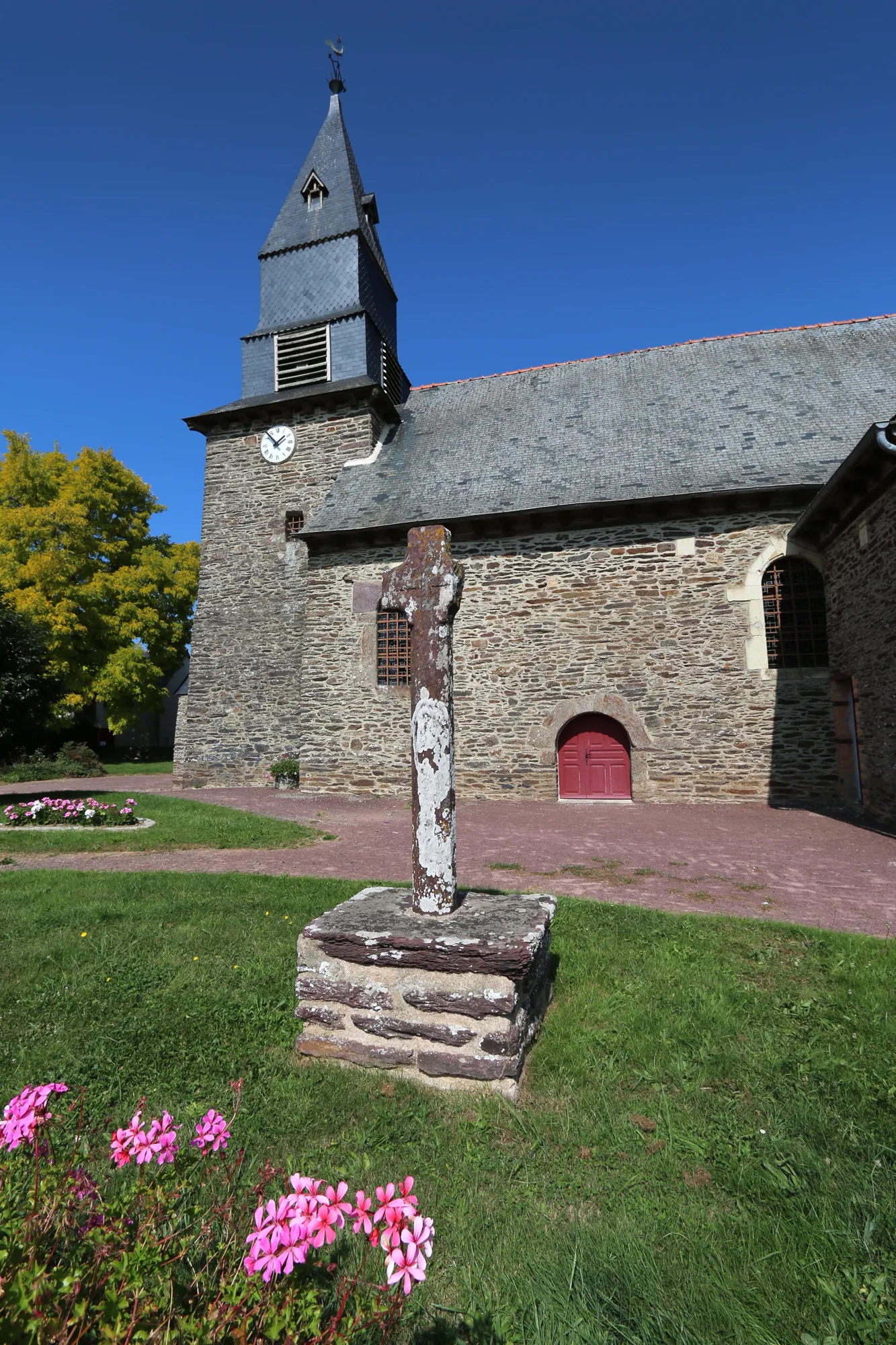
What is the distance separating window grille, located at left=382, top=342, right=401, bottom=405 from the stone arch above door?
31.7ft

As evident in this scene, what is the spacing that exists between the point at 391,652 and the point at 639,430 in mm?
7057

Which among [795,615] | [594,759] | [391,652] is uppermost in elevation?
[795,615]

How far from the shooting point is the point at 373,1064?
2.96 meters

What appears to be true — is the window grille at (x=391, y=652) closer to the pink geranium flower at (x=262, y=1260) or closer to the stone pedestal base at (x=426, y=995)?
the stone pedestal base at (x=426, y=995)

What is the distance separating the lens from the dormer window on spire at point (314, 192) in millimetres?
17594

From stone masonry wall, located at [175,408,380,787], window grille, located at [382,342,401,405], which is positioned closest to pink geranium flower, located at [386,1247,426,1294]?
stone masonry wall, located at [175,408,380,787]

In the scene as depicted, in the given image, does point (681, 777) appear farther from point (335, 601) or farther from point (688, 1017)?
point (688, 1017)

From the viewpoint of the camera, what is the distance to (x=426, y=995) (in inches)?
114

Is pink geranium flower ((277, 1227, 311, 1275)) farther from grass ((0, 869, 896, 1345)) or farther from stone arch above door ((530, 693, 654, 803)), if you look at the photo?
stone arch above door ((530, 693, 654, 803))

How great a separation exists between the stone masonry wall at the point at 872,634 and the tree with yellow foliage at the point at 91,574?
20.2 metres

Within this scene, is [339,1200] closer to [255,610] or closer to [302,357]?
[255,610]

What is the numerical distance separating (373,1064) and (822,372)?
1596cm

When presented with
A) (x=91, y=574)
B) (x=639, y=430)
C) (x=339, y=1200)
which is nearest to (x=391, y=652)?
(x=639, y=430)

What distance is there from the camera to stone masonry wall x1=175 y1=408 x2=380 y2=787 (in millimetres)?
15516
